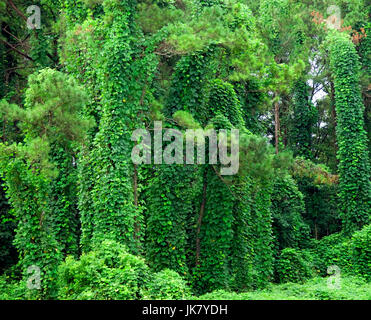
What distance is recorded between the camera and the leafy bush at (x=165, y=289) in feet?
24.8

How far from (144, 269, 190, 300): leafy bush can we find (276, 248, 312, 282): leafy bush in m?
6.57

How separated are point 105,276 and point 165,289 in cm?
103

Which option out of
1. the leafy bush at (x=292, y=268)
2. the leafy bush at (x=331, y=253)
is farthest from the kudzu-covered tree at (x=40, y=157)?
the leafy bush at (x=331, y=253)

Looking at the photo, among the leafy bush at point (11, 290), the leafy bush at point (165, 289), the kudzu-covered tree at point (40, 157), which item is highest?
the kudzu-covered tree at point (40, 157)

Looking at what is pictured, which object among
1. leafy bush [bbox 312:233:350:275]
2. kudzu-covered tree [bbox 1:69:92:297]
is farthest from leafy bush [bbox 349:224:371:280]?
kudzu-covered tree [bbox 1:69:92:297]

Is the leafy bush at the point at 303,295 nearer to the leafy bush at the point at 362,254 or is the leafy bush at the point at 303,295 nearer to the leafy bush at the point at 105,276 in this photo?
the leafy bush at the point at 105,276

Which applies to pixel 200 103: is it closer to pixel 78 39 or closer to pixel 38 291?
pixel 78 39

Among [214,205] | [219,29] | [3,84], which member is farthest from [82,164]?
[3,84]

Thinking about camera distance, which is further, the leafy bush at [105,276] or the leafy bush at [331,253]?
the leafy bush at [331,253]

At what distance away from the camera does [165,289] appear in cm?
764

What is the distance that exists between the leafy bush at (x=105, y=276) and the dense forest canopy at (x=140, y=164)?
24 millimetres

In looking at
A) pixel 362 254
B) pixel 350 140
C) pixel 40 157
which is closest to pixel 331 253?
pixel 362 254

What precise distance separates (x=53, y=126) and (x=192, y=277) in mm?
4435

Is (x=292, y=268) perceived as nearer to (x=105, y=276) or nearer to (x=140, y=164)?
(x=140, y=164)
